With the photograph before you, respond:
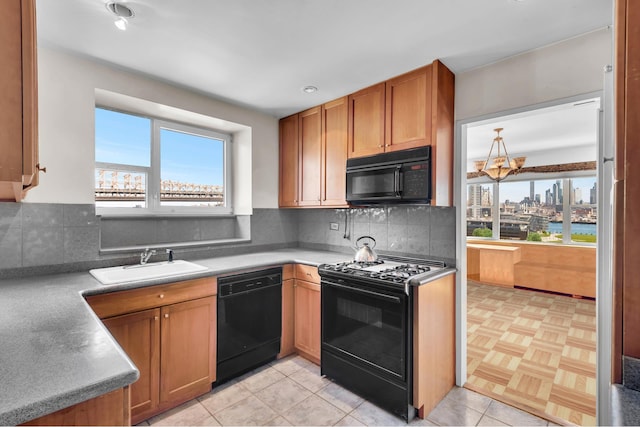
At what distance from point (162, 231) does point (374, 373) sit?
2188mm

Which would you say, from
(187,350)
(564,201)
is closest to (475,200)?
(564,201)

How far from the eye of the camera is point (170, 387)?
1968 mm

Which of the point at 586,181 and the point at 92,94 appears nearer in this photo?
the point at 92,94

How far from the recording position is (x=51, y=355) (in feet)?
2.85

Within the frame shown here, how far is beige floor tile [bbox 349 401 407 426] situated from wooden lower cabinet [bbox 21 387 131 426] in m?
1.52

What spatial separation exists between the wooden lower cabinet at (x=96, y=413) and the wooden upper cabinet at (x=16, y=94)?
1.91ft

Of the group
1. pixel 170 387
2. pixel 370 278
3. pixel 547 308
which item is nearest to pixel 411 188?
pixel 370 278

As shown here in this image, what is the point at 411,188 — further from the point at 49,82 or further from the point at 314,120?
the point at 49,82

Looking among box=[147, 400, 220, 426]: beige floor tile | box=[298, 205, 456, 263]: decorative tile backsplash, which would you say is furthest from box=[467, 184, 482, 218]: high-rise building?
box=[147, 400, 220, 426]: beige floor tile

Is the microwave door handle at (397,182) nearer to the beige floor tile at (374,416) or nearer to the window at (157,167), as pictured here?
the beige floor tile at (374,416)

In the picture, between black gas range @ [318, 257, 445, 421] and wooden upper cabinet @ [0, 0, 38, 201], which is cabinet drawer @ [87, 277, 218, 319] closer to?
black gas range @ [318, 257, 445, 421]

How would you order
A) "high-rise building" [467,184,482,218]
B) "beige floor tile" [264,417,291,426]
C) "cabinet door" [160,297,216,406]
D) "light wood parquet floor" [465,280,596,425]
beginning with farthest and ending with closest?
"high-rise building" [467,184,482,218] < "light wood parquet floor" [465,280,596,425] < "cabinet door" [160,297,216,406] < "beige floor tile" [264,417,291,426]

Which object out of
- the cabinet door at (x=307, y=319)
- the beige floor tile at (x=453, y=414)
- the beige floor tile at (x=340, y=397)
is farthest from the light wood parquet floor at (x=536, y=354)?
the cabinet door at (x=307, y=319)

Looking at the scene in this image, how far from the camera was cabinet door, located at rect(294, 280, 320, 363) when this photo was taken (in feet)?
8.36
